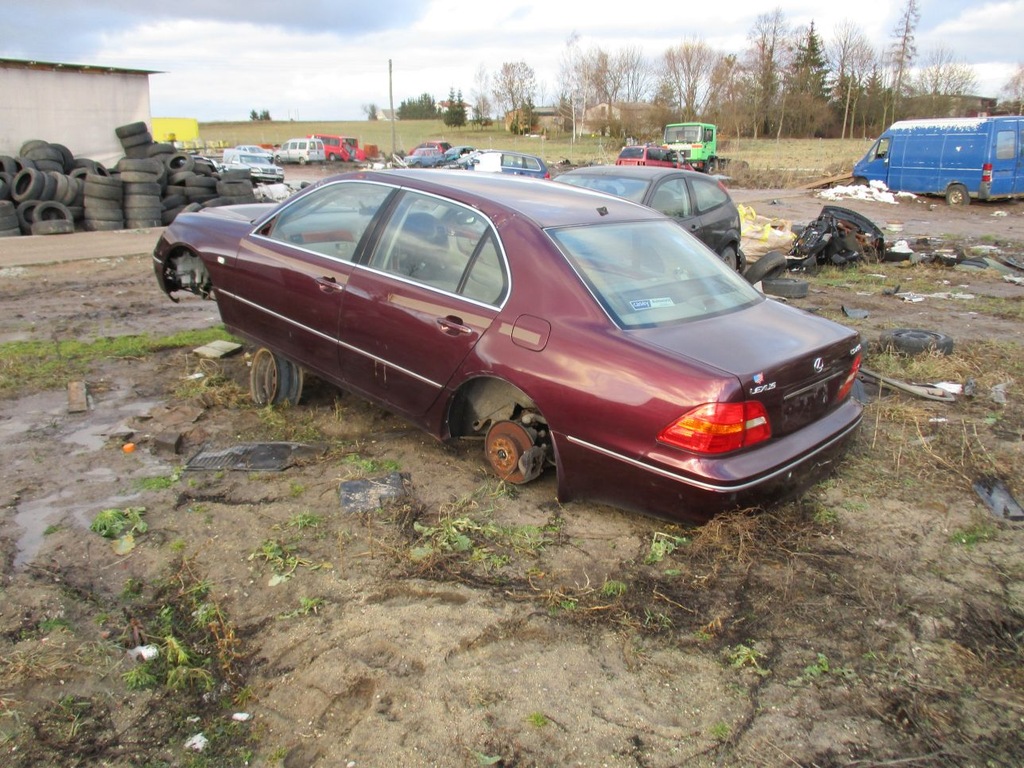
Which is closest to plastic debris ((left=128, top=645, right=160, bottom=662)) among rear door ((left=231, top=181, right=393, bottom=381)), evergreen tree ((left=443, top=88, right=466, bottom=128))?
rear door ((left=231, top=181, right=393, bottom=381))

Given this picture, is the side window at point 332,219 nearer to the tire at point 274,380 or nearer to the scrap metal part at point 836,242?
the tire at point 274,380

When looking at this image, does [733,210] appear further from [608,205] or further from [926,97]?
[926,97]

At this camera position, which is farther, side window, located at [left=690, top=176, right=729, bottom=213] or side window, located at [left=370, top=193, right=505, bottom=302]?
side window, located at [left=690, top=176, right=729, bottom=213]

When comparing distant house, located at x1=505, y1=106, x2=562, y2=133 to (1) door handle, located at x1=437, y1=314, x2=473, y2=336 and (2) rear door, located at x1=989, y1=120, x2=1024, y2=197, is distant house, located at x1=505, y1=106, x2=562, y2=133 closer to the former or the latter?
(2) rear door, located at x1=989, y1=120, x2=1024, y2=197

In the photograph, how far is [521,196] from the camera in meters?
4.39

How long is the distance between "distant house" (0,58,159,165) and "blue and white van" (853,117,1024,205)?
72.8 ft

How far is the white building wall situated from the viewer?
1698 centimetres

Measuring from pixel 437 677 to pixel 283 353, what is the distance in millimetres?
2881

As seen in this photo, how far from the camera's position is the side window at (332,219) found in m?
4.61

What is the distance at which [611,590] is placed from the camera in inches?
128

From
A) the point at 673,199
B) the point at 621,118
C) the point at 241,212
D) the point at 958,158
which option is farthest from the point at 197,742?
the point at 621,118

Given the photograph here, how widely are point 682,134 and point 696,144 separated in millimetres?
1341

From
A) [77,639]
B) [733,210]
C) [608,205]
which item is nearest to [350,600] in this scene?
[77,639]

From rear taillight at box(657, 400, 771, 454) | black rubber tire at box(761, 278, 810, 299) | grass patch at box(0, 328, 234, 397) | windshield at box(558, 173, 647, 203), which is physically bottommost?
grass patch at box(0, 328, 234, 397)
